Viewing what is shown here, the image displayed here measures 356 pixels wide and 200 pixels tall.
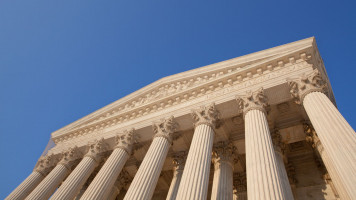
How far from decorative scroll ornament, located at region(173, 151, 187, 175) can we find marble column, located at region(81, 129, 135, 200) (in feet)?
12.6

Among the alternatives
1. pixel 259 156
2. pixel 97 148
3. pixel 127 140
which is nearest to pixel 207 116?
pixel 259 156

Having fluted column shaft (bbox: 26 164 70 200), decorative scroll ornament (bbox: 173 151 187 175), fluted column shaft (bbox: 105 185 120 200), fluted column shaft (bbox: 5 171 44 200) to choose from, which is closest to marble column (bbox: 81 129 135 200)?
decorative scroll ornament (bbox: 173 151 187 175)

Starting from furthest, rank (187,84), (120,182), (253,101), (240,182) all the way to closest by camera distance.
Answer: (120,182)
(187,84)
(240,182)
(253,101)

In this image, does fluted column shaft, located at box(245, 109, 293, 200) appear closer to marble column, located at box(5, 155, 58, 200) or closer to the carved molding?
the carved molding

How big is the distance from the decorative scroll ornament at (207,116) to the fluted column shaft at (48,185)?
42.8ft

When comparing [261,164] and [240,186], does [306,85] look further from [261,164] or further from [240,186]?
[240,186]

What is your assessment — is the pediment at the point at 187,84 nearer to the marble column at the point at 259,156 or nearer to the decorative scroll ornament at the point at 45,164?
the decorative scroll ornament at the point at 45,164

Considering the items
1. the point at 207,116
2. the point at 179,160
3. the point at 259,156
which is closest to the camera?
the point at 259,156

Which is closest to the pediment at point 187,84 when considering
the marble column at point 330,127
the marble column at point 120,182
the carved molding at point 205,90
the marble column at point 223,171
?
the carved molding at point 205,90

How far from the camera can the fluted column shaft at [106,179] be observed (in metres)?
15.8

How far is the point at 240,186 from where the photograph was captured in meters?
18.7

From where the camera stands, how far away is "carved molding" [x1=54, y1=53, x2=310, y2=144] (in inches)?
659

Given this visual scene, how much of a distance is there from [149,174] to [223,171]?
508 cm

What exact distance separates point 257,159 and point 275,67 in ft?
27.5
